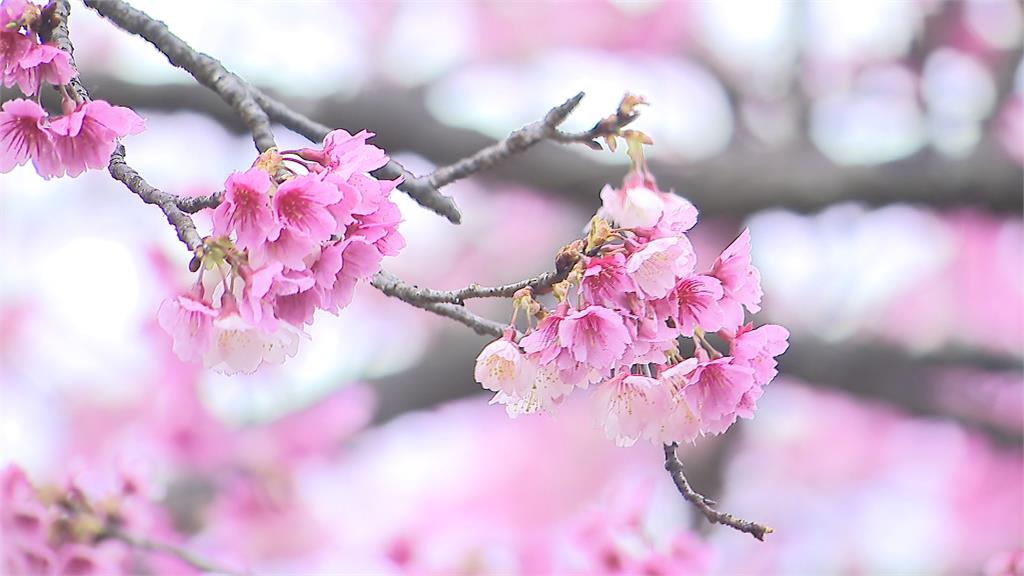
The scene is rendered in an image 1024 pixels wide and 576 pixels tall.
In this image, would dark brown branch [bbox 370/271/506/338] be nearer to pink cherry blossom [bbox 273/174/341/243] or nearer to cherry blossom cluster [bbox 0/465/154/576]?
pink cherry blossom [bbox 273/174/341/243]

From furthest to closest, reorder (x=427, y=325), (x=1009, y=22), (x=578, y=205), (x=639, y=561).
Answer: (x=427, y=325) < (x=1009, y=22) < (x=578, y=205) < (x=639, y=561)

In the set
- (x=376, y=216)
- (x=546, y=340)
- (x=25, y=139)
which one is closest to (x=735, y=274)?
(x=546, y=340)

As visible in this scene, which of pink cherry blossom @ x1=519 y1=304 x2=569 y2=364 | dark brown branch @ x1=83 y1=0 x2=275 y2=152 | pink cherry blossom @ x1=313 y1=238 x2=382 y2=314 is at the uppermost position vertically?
dark brown branch @ x1=83 y1=0 x2=275 y2=152

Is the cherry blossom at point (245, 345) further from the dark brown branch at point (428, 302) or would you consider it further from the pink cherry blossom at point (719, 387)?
the pink cherry blossom at point (719, 387)

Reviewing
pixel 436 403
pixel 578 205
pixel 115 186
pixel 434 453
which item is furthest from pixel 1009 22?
pixel 115 186

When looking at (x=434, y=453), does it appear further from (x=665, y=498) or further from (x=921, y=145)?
(x=921, y=145)

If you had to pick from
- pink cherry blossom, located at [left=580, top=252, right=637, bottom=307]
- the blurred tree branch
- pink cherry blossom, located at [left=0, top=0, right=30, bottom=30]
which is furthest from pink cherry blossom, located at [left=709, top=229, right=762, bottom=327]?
the blurred tree branch

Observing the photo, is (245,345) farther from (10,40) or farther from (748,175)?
(748,175)
